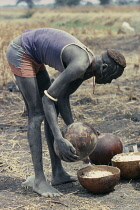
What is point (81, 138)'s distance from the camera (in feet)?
15.8

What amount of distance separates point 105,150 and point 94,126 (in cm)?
253

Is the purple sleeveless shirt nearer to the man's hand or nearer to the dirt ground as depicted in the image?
the man's hand

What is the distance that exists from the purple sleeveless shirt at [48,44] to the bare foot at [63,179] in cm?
139

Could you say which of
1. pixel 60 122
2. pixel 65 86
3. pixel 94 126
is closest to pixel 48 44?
pixel 65 86

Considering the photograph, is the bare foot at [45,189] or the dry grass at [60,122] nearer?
the dry grass at [60,122]

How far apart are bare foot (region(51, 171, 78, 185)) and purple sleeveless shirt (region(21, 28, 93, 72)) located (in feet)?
4.58

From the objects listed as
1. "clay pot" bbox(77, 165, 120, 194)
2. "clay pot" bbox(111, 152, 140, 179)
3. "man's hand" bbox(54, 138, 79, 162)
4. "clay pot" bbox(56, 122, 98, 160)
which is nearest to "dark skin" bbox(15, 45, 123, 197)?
"man's hand" bbox(54, 138, 79, 162)

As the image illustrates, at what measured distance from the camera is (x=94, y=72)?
15.9 ft

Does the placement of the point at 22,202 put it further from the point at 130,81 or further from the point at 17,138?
the point at 130,81

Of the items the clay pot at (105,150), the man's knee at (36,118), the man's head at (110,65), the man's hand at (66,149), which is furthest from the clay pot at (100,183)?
the man's head at (110,65)

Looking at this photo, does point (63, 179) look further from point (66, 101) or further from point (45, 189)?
point (66, 101)

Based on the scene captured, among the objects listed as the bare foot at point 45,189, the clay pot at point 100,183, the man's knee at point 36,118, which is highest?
the man's knee at point 36,118

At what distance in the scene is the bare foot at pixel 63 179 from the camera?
215 inches

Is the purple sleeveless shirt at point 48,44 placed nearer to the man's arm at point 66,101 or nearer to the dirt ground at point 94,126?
the man's arm at point 66,101
